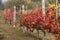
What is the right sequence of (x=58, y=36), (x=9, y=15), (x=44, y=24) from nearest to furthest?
1. (x=58, y=36)
2. (x=44, y=24)
3. (x=9, y=15)

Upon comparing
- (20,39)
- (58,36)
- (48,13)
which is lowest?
(20,39)

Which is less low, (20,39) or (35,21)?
(35,21)

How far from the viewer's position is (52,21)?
1112 centimetres

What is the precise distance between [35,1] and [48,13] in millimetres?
18404

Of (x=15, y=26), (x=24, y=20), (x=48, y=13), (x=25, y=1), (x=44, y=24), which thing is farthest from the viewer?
(x=25, y=1)

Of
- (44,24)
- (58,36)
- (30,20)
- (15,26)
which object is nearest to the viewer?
(58,36)

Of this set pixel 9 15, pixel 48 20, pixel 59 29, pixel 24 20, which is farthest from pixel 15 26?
pixel 59 29

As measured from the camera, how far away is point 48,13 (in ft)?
39.4

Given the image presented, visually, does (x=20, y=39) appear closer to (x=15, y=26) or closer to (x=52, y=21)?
(x=52, y=21)

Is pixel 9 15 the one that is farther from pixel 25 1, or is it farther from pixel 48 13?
pixel 48 13

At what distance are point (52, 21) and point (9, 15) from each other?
14704 mm

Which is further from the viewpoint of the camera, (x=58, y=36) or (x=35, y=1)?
(x=35, y=1)

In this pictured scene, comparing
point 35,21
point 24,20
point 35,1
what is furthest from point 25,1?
point 35,21

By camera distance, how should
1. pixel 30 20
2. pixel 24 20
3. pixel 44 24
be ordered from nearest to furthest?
pixel 44 24
pixel 30 20
pixel 24 20
